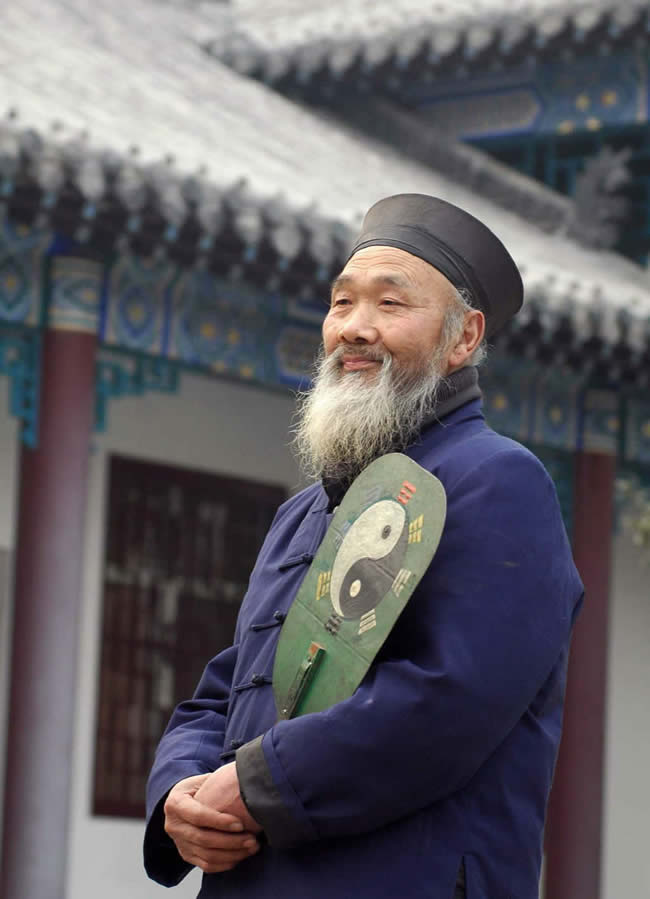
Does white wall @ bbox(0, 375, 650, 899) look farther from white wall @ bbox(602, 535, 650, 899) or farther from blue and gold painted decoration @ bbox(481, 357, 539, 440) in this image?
blue and gold painted decoration @ bbox(481, 357, 539, 440)

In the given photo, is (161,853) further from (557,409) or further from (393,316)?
(557,409)

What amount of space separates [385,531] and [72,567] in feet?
14.7

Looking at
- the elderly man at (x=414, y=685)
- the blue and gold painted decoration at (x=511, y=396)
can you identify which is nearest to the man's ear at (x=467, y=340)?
the elderly man at (x=414, y=685)

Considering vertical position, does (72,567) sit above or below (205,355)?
below

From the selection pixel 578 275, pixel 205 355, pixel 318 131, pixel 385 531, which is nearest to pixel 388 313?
pixel 385 531

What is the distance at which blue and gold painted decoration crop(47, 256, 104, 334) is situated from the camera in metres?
7.03

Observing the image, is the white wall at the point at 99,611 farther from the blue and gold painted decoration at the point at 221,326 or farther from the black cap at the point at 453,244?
the black cap at the point at 453,244

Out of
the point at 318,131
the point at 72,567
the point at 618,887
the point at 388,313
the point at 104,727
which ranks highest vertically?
the point at 318,131

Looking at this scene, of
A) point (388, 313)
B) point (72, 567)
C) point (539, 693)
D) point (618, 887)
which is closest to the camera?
point (539, 693)

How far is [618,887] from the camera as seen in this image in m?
9.80

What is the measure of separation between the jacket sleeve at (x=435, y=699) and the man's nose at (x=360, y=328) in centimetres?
34

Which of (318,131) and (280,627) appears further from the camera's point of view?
(318,131)

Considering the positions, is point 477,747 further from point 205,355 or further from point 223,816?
point 205,355

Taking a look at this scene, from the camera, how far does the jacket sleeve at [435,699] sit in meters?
2.36
